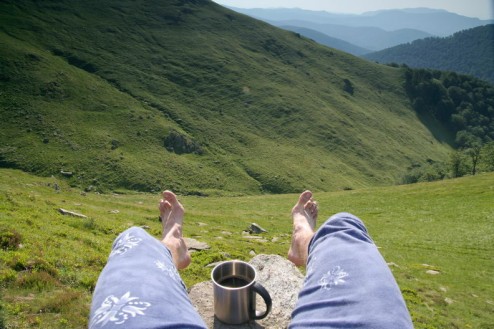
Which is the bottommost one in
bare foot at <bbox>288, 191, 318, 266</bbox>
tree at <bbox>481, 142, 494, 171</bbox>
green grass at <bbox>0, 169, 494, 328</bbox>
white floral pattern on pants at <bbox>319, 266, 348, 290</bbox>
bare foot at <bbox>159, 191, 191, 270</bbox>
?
tree at <bbox>481, 142, 494, 171</bbox>

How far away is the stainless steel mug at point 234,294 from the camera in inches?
155

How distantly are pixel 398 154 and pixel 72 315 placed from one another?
114766 mm

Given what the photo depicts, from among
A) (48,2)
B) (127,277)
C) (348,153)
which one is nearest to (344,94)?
(348,153)

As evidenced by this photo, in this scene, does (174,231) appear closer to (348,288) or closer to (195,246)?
(348,288)

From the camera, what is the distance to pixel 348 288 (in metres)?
3.65

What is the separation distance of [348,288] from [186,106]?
94.4 meters

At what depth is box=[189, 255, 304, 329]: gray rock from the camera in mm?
Answer: 4715

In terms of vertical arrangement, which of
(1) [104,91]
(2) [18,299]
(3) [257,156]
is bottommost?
(3) [257,156]

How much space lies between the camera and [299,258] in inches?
244

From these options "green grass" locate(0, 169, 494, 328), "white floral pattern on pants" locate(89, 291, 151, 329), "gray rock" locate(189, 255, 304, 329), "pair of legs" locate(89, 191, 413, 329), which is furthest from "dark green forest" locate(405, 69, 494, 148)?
"white floral pattern on pants" locate(89, 291, 151, 329)

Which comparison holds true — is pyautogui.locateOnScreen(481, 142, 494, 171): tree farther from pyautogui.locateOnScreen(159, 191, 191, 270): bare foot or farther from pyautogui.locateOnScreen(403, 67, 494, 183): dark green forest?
pyautogui.locateOnScreen(159, 191, 191, 270): bare foot

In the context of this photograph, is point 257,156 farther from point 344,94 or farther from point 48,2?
point 48,2

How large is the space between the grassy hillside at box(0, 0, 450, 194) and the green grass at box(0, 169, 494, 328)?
131 ft

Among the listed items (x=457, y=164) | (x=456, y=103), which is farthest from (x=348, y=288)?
(x=456, y=103)
